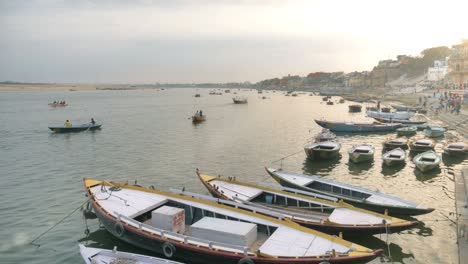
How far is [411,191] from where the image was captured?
27.8 m

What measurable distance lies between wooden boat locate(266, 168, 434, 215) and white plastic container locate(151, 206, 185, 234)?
32.9 ft

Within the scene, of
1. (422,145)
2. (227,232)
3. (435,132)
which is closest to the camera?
(227,232)

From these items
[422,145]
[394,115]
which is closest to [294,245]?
[422,145]

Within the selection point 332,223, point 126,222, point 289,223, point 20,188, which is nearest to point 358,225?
point 332,223

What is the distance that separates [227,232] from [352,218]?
697cm

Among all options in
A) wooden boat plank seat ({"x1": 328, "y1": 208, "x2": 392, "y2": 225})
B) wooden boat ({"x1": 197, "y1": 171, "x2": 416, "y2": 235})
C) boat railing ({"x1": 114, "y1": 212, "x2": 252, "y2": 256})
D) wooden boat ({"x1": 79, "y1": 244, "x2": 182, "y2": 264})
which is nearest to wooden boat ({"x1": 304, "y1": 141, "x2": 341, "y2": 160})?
wooden boat ({"x1": 197, "y1": 171, "x2": 416, "y2": 235})

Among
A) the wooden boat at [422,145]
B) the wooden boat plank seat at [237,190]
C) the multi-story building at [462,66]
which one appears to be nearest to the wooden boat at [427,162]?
the wooden boat at [422,145]

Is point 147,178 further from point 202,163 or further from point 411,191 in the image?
point 411,191

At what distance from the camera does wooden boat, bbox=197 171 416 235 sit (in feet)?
56.3

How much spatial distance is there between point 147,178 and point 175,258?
1744 cm

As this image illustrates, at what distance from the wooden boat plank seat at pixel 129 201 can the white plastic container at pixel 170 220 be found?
5.31 ft

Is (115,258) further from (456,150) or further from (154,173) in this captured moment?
(456,150)

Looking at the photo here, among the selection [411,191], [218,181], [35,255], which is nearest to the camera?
[35,255]

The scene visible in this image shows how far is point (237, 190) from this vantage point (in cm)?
2266
